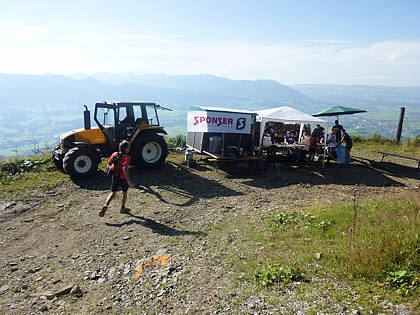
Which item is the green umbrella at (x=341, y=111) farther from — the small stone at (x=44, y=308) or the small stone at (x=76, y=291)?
the small stone at (x=44, y=308)

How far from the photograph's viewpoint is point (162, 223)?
20.4 ft

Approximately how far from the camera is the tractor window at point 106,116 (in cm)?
993

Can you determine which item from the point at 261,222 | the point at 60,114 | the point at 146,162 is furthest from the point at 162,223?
the point at 60,114

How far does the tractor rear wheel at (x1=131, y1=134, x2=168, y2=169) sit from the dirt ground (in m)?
0.34

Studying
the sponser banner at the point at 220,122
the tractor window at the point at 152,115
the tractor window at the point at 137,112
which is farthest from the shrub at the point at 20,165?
the sponser banner at the point at 220,122

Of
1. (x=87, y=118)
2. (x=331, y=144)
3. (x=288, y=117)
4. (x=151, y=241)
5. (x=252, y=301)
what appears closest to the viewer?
(x=252, y=301)

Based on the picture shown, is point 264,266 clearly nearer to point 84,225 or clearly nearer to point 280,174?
point 84,225

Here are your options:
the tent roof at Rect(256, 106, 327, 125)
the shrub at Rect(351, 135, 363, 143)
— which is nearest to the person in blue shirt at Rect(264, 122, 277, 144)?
the tent roof at Rect(256, 106, 327, 125)

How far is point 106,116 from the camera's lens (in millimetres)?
10117

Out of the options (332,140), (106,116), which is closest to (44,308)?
(106,116)

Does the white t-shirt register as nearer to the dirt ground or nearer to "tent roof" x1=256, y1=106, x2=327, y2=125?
"tent roof" x1=256, y1=106, x2=327, y2=125

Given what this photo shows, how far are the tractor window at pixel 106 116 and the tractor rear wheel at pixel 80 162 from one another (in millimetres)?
1409

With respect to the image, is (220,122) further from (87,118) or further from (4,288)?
(4,288)

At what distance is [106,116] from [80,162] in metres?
2.07
